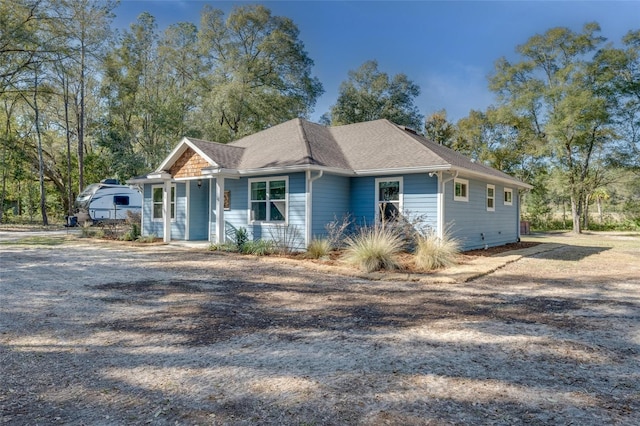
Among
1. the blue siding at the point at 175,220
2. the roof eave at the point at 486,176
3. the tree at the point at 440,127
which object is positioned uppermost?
the tree at the point at 440,127

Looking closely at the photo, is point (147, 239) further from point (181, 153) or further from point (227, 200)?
point (227, 200)

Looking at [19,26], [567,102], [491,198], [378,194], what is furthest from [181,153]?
[567,102]

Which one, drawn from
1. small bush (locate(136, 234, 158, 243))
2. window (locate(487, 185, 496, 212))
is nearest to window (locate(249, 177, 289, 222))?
small bush (locate(136, 234, 158, 243))

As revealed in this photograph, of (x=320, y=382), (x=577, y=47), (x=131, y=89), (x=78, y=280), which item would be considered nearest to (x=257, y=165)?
(x=78, y=280)

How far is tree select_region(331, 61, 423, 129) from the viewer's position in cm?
3234

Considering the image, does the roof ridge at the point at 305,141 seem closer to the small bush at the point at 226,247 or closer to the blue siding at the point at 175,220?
the small bush at the point at 226,247

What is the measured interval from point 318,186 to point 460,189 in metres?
4.72

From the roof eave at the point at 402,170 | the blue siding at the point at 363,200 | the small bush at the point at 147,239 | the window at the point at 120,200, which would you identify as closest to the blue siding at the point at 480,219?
the roof eave at the point at 402,170

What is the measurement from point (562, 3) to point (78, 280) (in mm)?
16200

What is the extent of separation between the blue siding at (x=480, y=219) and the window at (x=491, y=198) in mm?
156

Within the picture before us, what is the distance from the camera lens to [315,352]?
12.7 ft

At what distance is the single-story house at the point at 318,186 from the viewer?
472 inches

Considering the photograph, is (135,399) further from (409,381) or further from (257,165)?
(257,165)

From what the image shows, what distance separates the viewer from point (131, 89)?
1171 inches
